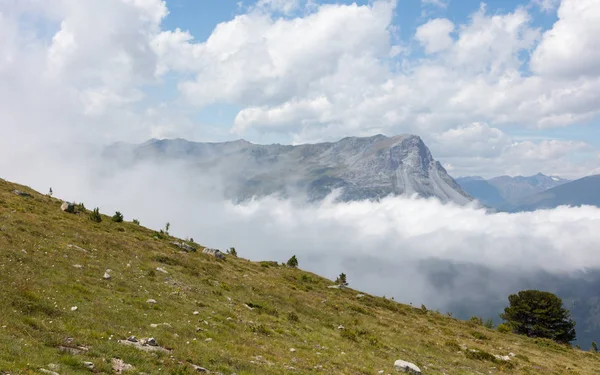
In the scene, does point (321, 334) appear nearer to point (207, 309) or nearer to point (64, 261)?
point (207, 309)

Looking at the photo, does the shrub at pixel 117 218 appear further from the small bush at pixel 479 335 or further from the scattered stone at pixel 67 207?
the small bush at pixel 479 335

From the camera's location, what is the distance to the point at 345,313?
4431cm

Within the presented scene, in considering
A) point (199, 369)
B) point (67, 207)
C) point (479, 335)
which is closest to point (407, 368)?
point (199, 369)

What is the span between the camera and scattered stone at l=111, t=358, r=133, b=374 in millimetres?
14773

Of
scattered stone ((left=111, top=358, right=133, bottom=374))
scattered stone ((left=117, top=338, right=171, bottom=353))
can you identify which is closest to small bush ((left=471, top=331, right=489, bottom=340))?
scattered stone ((left=117, top=338, right=171, bottom=353))

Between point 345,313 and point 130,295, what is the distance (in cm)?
2647

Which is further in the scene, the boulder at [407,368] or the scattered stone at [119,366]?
the boulder at [407,368]

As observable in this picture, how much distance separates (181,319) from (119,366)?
358 inches

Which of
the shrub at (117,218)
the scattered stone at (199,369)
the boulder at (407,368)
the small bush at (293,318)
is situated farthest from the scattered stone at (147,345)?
the shrub at (117,218)

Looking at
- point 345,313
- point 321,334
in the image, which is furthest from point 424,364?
point 345,313

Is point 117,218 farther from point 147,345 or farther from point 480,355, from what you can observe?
point 480,355

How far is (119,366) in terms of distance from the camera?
15.1 metres

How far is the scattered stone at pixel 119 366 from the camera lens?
14.8 meters

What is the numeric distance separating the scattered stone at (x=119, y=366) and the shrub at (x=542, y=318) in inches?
3353
